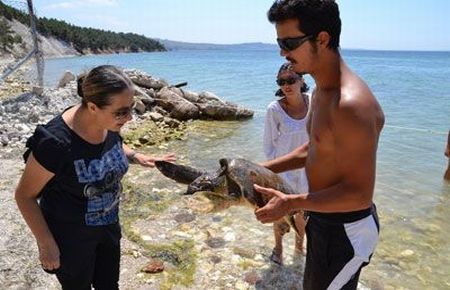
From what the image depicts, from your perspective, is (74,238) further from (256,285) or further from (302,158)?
(256,285)

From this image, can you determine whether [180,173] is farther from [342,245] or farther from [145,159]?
[342,245]

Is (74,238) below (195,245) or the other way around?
the other way around

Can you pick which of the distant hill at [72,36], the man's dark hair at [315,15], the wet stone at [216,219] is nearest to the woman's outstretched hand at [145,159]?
the man's dark hair at [315,15]

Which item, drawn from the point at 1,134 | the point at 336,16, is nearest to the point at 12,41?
the point at 1,134

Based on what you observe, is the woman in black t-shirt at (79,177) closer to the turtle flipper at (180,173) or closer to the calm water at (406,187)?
the turtle flipper at (180,173)

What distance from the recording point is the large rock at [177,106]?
1314 centimetres

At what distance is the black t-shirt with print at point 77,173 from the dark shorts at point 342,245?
3.95 ft

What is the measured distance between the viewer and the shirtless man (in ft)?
6.44

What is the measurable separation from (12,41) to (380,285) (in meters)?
→ 38.3

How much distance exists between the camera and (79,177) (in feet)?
7.72

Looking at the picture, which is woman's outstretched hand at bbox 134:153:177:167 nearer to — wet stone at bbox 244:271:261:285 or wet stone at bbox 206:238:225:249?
wet stone at bbox 244:271:261:285

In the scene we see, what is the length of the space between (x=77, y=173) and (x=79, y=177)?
0.09ft

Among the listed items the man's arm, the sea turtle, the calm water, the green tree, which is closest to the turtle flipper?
the sea turtle

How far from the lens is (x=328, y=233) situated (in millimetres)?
2270
